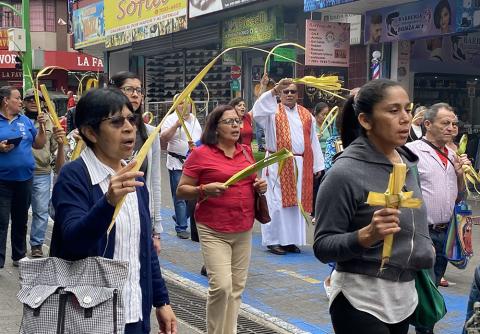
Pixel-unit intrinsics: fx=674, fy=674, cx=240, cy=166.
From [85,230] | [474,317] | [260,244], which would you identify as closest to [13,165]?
[260,244]

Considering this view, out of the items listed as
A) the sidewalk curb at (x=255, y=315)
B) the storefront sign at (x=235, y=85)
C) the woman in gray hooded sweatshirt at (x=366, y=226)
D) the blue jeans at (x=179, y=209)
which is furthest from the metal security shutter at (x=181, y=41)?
the woman in gray hooded sweatshirt at (x=366, y=226)

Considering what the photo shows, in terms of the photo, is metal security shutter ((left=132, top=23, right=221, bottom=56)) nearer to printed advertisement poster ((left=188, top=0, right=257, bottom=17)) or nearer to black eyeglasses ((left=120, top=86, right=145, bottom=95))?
printed advertisement poster ((left=188, top=0, right=257, bottom=17))

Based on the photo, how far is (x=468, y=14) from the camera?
11.2 meters

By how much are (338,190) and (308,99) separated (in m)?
13.1

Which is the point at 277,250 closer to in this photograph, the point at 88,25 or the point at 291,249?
the point at 291,249

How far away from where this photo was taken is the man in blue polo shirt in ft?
22.5

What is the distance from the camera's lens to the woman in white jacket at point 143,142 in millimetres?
4523

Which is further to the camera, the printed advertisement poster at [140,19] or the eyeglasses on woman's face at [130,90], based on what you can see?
the printed advertisement poster at [140,19]

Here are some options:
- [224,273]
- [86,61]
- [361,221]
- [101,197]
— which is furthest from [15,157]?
[86,61]

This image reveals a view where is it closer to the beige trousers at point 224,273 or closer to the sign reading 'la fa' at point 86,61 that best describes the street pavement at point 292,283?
the beige trousers at point 224,273

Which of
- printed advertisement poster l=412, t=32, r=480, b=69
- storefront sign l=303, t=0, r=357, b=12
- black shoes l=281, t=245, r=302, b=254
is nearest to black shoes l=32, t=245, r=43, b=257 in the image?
black shoes l=281, t=245, r=302, b=254

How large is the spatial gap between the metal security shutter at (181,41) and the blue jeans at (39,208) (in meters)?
10.9

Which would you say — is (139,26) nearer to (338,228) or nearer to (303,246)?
(303,246)

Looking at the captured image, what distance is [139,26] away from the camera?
2039 cm
